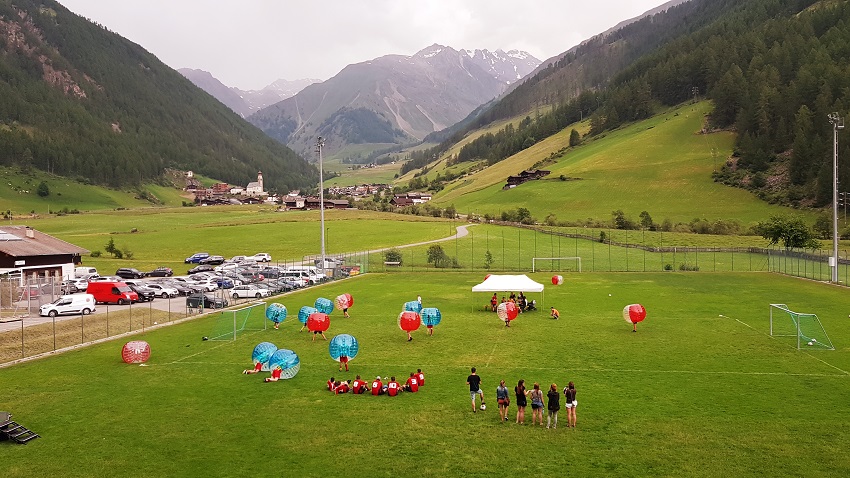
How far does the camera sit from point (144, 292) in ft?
172

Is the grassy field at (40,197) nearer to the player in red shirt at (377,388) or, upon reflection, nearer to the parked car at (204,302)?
the parked car at (204,302)

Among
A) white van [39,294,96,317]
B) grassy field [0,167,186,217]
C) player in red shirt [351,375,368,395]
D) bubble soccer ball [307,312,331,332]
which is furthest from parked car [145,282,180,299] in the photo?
grassy field [0,167,186,217]

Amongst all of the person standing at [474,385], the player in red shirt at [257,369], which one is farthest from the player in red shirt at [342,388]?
the person standing at [474,385]

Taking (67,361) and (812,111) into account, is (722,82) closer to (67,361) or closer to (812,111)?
(812,111)

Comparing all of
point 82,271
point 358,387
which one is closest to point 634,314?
point 358,387

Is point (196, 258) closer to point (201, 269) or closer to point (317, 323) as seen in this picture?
point (201, 269)

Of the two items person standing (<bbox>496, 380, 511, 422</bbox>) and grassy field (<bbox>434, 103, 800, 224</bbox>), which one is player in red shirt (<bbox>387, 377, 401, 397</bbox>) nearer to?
person standing (<bbox>496, 380, 511, 422</bbox>)

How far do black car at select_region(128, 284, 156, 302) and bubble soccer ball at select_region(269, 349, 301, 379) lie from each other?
30011 millimetres

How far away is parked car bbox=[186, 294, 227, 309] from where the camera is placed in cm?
4462

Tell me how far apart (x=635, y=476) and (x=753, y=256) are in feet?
244

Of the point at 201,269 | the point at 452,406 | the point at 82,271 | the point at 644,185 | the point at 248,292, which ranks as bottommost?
the point at 452,406

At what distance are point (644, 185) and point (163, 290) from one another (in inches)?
4640

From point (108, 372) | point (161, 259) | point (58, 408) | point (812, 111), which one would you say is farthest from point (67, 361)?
point (812, 111)

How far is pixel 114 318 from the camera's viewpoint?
132 ft
